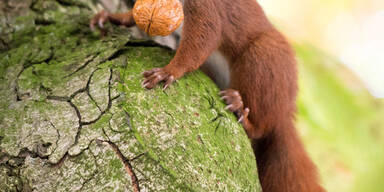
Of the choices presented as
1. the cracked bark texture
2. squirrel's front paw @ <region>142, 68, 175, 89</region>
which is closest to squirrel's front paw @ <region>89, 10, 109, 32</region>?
the cracked bark texture

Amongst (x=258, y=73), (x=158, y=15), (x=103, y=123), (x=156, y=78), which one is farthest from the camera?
(x=258, y=73)

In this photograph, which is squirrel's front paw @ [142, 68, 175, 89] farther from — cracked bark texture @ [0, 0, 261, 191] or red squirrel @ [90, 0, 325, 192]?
red squirrel @ [90, 0, 325, 192]

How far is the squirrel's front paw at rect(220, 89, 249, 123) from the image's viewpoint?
121cm

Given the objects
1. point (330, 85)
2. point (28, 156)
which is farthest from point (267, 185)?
point (330, 85)

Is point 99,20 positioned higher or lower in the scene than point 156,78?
lower

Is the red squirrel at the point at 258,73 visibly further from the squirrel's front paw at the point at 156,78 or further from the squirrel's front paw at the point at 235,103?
the squirrel's front paw at the point at 156,78

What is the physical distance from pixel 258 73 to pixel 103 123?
64cm

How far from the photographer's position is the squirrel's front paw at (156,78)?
106cm

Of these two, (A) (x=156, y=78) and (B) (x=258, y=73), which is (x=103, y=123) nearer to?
(A) (x=156, y=78)

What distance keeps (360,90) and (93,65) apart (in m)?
1.74

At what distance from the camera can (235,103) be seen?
Result: 122 centimetres

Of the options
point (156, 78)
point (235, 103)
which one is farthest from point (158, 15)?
point (235, 103)

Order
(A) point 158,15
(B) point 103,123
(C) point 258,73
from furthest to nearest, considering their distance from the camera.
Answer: (C) point 258,73 < (A) point 158,15 < (B) point 103,123

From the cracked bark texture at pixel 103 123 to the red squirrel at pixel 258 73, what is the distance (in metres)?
0.16
